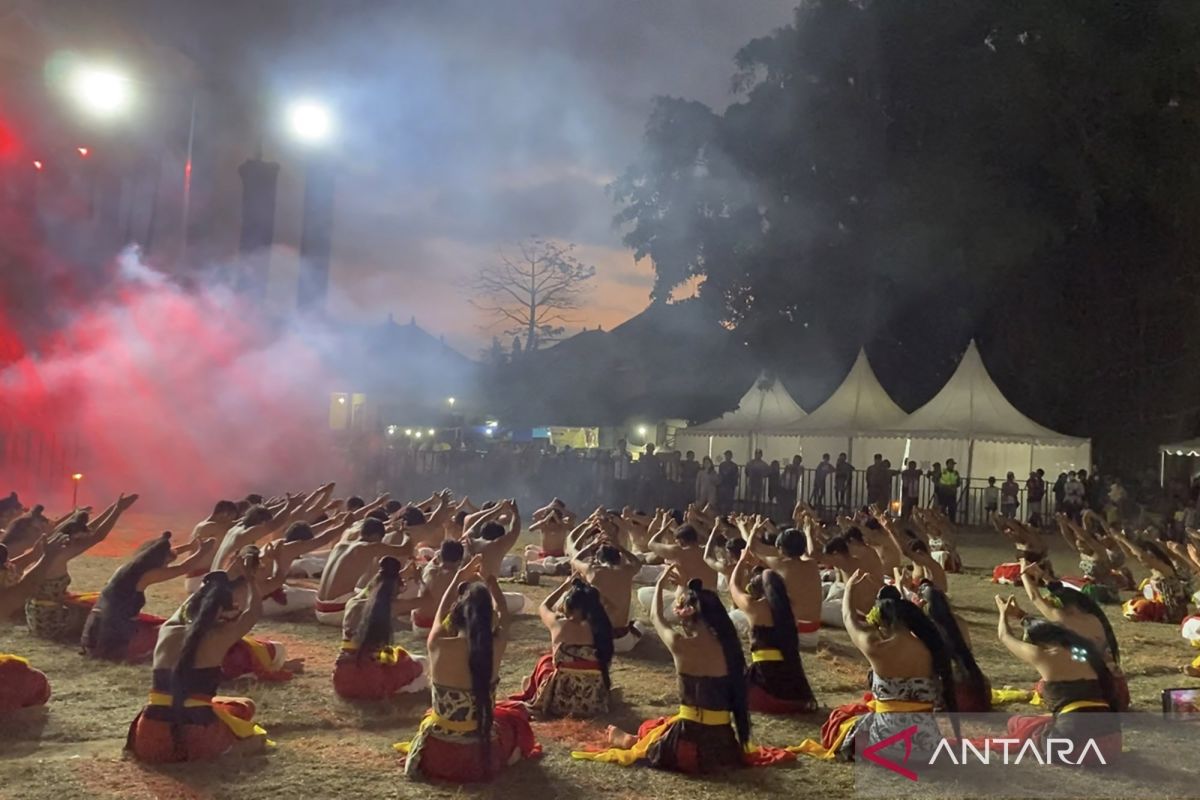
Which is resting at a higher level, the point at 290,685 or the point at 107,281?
the point at 107,281

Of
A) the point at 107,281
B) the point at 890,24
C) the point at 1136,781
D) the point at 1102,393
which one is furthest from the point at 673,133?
the point at 1136,781

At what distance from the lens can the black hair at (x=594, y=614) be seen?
571cm

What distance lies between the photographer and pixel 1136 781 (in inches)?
198

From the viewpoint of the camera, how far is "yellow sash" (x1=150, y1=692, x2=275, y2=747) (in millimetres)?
4918

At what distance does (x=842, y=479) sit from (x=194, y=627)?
15.4 m

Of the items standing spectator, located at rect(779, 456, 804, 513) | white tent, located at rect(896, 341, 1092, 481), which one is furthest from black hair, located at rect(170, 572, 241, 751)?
white tent, located at rect(896, 341, 1092, 481)

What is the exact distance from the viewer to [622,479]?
789 inches

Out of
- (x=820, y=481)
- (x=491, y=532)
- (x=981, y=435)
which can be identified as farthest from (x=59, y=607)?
(x=981, y=435)

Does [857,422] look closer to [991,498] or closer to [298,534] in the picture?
[991,498]

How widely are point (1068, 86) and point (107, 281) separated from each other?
73.1 ft

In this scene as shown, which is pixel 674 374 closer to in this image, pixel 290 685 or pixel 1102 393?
pixel 1102 393

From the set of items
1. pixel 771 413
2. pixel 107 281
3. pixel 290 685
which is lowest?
pixel 290 685

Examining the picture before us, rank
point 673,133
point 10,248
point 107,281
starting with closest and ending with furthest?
point 10,248, point 107,281, point 673,133

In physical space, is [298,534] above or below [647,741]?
above
